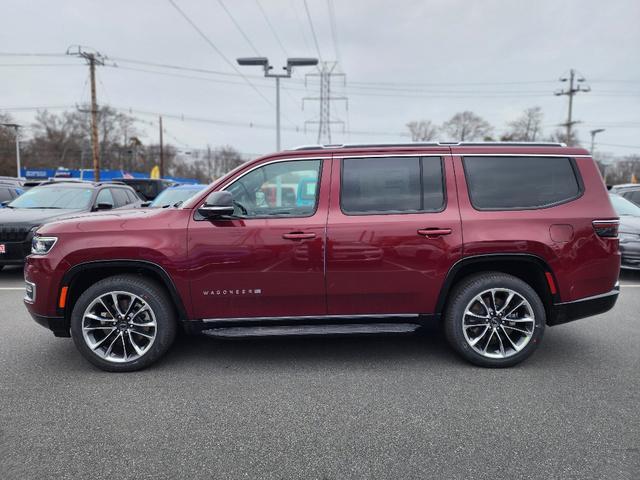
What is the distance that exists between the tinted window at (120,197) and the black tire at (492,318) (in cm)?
796

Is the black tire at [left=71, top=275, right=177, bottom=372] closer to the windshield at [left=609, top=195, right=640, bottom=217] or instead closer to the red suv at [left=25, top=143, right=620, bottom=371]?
the red suv at [left=25, top=143, right=620, bottom=371]

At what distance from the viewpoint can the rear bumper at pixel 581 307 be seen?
3652mm

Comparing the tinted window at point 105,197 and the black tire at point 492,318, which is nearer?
the black tire at point 492,318

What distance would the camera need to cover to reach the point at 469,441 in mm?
2594

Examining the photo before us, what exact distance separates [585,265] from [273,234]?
2.77m

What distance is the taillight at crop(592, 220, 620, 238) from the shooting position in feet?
11.8

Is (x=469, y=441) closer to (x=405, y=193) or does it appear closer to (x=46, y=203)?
(x=405, y=193)

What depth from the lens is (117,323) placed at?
3.61 metres

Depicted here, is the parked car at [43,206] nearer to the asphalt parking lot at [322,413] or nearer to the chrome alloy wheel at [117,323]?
the asphalt parking lot at [322,413]

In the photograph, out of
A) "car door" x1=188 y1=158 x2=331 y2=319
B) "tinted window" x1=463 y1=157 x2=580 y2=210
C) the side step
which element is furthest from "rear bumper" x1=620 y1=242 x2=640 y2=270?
"car door" x1=188 y1=158 x2=331 y2=319

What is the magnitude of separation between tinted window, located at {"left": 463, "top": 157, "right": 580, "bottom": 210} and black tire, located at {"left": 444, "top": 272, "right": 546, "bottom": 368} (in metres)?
0.67

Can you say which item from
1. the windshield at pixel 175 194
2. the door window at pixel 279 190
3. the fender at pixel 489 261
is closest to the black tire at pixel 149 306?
the door window at pixel 279 190

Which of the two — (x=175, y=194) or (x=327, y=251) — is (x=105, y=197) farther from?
(x=327, y=251)

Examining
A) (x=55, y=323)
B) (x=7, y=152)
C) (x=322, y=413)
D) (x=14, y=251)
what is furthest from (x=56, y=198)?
(x=7, y=152)
